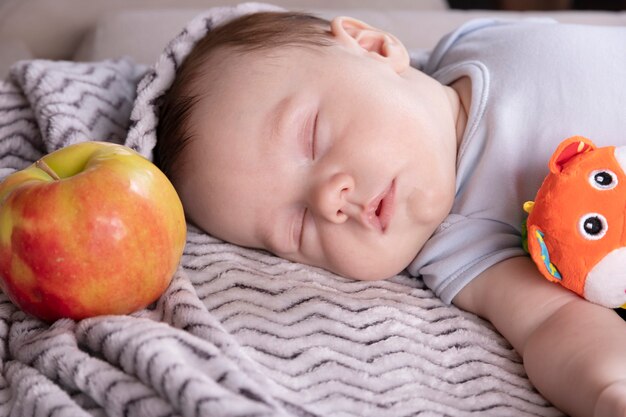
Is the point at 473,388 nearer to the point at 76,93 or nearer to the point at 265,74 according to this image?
the point at 265,74

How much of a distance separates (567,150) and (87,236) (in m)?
0.66

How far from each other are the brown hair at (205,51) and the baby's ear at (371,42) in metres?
0.02

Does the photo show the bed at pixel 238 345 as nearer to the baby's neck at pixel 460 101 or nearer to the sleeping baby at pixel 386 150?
the sleeping baby at pixel 386 150

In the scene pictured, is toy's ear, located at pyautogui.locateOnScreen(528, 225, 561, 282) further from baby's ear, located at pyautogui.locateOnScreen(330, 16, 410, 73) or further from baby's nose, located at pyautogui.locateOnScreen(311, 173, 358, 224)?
baby's ear, located at pyautogui.locateOnScreen(330, 16, 410, 73)

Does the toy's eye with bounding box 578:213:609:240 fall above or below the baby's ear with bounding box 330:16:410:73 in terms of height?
below

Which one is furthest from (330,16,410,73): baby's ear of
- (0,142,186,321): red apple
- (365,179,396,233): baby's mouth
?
(0,142,186,321): red apple

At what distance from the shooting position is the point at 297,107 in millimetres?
1174

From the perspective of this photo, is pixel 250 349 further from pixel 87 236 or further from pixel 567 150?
pixel 567 150

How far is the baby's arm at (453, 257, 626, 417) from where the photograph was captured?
0.93 m

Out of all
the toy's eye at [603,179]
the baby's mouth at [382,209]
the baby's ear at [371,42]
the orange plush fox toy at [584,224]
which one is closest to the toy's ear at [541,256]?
the orange plush fox toy at [584,224]

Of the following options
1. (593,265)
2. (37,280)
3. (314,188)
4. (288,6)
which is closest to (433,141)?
(314,188)

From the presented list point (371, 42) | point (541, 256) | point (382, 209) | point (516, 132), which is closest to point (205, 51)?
point (371, 42)

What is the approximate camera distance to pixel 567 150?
3.60 ft

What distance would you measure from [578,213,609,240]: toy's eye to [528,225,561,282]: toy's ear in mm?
62
